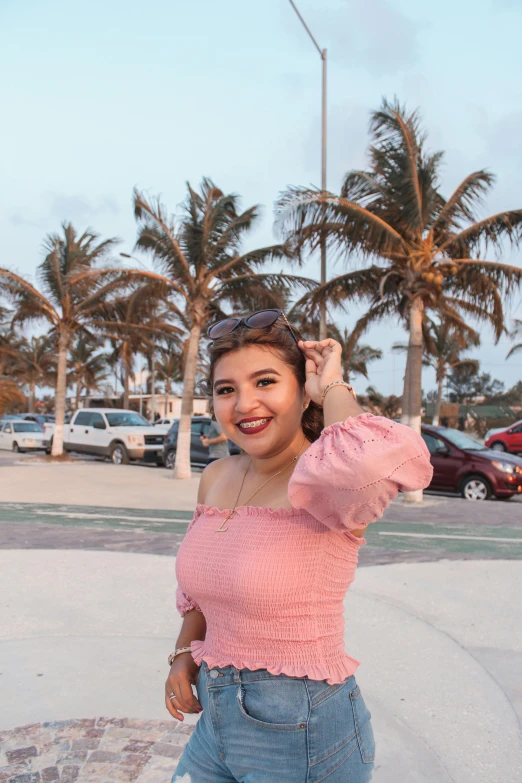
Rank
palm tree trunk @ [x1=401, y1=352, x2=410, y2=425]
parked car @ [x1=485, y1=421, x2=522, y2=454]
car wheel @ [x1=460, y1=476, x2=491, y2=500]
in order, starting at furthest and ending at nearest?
parked car @ [x1=485, y1=421, x2=522, y2=454], car wheel @ [x1=460, y1=476, x2=491, y2=500], palm tree trunk @ [x1=401, y1=352, x2=410, y2=425]

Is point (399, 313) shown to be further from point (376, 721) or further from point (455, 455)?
point (376, 721)

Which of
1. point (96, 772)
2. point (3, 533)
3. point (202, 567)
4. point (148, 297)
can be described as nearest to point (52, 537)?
point (3, 533)

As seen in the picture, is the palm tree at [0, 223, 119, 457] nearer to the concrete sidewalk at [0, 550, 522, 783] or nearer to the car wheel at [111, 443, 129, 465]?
the car wheel at [111, 443, 129, 465]

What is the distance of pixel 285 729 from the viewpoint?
1468 mm

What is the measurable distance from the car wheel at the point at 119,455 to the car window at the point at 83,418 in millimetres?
1784

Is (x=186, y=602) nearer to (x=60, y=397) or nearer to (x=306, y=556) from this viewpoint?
(x=306, y=556)

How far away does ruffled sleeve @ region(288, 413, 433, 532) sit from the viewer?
4.59ft

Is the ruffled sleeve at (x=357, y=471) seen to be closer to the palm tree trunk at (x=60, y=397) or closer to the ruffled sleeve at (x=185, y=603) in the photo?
the ruffled sleeve at (x=185, y=603)

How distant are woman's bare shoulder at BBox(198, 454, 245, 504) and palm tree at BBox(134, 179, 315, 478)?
13.9 m

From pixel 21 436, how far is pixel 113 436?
885cm

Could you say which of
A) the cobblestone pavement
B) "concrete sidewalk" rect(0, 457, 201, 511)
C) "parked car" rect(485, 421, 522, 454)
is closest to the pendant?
the cobblestone pavement

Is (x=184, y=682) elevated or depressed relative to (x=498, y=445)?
elevated

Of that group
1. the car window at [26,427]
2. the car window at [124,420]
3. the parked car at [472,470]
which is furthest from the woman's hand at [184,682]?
the car window at [26,427]

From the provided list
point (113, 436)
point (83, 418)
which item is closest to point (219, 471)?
A: point (113, 436)
